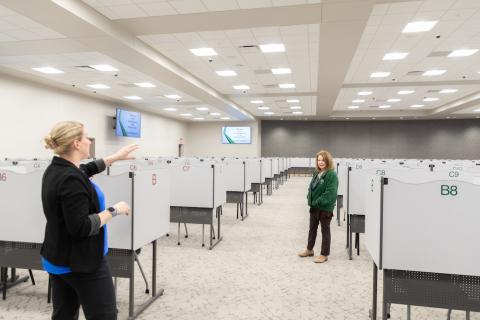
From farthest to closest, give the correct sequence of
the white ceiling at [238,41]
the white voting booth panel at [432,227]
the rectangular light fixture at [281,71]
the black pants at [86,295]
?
the rectangular light fixture at [281,71] → the white ceiling at [238,41] → the white voting booth panel at [432,227] → the black pants at [86,295]

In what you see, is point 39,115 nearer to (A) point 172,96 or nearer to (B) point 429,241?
(A) point 172,96

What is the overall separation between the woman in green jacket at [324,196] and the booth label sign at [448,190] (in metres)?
2.26

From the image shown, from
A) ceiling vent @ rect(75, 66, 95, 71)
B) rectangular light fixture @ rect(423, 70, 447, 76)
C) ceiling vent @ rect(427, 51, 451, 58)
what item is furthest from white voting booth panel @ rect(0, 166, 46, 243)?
rectangular light fixture @ rect(423, 70, 447, 76)

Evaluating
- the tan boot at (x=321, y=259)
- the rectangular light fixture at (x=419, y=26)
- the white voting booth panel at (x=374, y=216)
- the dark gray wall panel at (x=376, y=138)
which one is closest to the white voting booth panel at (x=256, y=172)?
the tan boot at (x=321, y=259)

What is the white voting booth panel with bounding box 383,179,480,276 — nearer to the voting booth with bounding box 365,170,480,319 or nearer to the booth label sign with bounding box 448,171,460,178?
the voting booth with bounding box 365,170,480,319

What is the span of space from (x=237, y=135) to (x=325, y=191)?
20048 millimetres

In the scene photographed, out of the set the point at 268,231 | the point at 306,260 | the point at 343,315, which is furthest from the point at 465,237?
the point at 268,231

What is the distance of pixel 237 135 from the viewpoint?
24.3 meters

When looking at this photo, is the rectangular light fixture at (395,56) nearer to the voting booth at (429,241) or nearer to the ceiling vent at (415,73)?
the ceiling vent at (415,73)

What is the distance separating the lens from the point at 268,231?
6207 mm

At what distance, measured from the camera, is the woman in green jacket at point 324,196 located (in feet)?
14.4

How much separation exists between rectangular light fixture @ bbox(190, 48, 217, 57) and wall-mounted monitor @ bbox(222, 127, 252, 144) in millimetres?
15503

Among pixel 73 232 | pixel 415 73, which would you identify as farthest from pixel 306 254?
pixel 415 73

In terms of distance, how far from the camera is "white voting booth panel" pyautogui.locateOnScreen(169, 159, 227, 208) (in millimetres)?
4730
